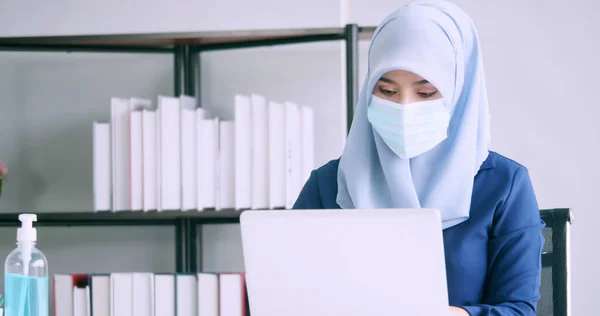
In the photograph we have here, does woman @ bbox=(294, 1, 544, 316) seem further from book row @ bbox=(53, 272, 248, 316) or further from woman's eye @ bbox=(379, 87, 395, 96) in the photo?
book row @ bbox=(53, 272, 248, 316)

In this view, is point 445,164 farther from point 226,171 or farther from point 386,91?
point 226,171

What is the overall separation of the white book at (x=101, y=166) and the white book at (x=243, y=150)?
362 millimetres

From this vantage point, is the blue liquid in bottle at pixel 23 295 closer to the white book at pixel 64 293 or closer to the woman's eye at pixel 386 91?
the woman's eye at pixel 386 91

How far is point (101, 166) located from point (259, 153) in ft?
1.45

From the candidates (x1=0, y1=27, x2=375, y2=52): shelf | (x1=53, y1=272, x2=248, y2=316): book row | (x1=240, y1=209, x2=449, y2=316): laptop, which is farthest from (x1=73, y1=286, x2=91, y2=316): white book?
(x1=240, y1=209, x2=449, y2=316): laptop

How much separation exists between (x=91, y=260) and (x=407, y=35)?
171 cm

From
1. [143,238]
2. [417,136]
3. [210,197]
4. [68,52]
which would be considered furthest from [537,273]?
[68,52]

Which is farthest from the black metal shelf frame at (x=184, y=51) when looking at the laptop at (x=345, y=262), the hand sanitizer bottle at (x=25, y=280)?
the laptop at (x=345, y=262)

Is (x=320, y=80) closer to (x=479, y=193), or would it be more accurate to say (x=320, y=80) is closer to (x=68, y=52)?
(x=68, y=52)

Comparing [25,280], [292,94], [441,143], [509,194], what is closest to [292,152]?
[292,94]

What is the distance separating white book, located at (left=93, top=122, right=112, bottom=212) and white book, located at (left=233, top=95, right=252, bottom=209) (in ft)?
1.19

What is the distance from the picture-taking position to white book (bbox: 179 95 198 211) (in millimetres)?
2354

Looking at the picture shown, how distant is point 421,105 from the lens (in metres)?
1.42

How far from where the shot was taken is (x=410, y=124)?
4.61ft
